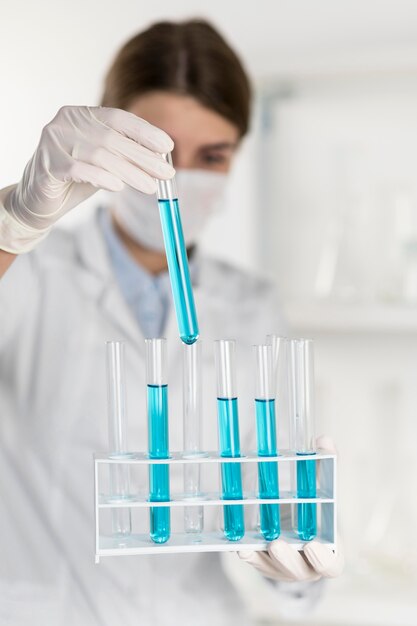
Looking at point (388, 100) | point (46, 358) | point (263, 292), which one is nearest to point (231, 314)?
point (263, 292)

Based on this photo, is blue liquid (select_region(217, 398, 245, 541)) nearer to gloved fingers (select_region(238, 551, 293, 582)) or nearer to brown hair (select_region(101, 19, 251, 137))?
gloved fingers (select_region(238, 551, 293, 582))

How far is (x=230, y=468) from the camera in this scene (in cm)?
85

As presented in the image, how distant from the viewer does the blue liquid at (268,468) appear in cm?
84

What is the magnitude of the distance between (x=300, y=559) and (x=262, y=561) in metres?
0.05

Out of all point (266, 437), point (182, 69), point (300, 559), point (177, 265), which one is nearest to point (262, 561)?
point (300, 559)

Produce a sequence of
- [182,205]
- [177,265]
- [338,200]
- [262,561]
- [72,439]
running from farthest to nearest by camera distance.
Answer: [338,200], [182,205], [72,439], [262,561], [177,265]

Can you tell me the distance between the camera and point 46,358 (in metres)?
1.28

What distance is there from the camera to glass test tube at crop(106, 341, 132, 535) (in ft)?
2.83

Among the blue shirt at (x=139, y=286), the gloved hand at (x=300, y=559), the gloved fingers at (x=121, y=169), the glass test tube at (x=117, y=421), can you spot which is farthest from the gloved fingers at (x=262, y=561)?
the blue shirt at (x=139, y=286)

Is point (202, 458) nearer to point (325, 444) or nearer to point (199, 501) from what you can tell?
point (199, 501)

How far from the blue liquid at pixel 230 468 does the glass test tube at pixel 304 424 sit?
6cm

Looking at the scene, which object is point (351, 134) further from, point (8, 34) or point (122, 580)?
point (122, 580)

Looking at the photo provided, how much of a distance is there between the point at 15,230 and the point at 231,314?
0.67 metres

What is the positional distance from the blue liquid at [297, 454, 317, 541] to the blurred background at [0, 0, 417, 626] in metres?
0.86
